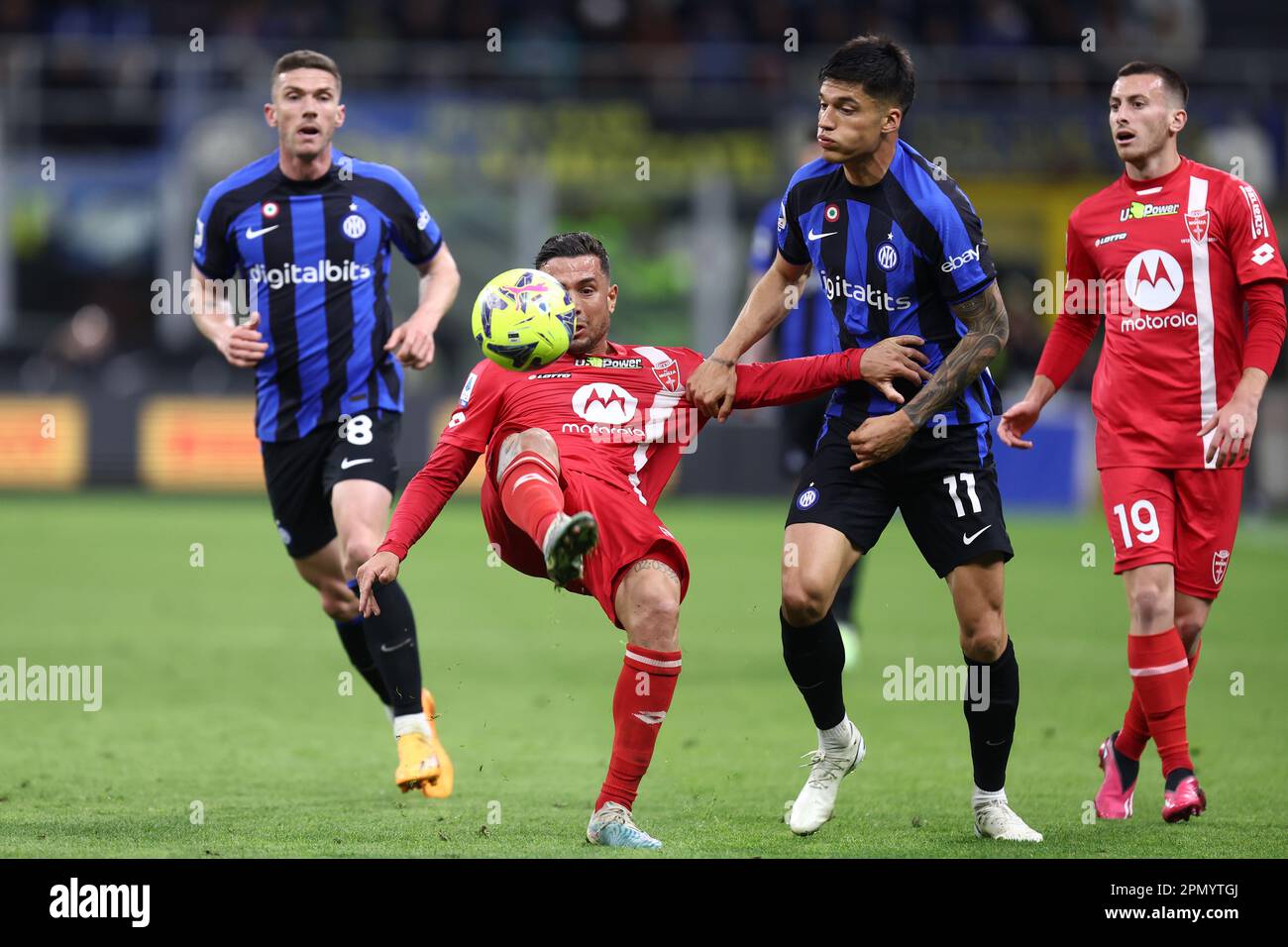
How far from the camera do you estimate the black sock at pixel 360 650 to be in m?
7.67

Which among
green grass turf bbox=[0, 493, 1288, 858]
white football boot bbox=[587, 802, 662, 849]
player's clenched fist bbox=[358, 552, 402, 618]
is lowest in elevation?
green grass turf bbox=[0, 493, 1288, 858]

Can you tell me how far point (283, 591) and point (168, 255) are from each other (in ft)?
33.8

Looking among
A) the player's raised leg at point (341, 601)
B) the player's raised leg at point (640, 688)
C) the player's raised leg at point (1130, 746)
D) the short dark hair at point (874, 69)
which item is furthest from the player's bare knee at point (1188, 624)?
the player's raised leg at point (341, 601)

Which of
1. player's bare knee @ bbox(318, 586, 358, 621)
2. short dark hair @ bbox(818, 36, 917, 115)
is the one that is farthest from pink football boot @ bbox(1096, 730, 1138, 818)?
player's bare knee @ bbox(318, 586, 358, 621)

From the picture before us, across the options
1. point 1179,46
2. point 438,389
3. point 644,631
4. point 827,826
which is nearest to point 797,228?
point 644,631

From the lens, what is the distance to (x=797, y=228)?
6.20m

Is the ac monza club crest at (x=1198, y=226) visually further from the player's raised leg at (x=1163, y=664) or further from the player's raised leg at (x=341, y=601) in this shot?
the player's raised leg at (x=341, y=601)

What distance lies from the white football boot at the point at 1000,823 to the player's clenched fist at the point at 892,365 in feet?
4.48

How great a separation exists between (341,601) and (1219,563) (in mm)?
3529

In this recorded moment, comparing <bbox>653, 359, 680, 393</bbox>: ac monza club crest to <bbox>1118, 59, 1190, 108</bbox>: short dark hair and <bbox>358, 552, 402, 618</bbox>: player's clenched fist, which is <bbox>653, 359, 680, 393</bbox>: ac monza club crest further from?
<bbox>1118, 59, 1190, 108</bbox>: short dark hair

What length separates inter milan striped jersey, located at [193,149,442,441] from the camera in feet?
24.6

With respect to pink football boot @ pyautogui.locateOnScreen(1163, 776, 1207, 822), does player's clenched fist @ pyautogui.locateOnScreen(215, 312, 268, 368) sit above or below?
above

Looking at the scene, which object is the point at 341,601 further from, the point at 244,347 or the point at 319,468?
the point at 244,347

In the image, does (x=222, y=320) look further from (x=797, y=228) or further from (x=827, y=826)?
(x=827, y=826)
